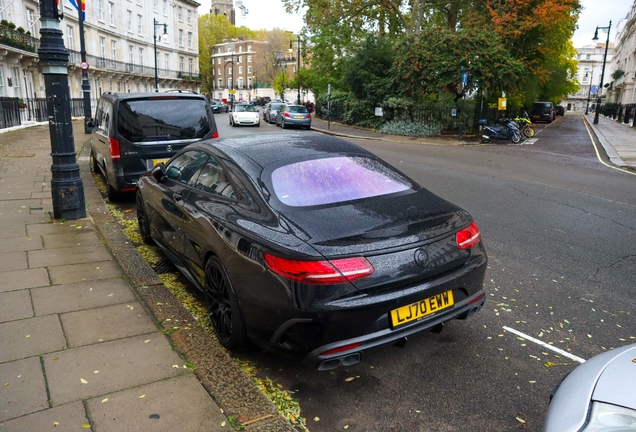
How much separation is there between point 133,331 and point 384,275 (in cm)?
208

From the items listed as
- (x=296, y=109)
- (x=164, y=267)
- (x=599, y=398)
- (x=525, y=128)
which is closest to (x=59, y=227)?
(x=164, y=267)

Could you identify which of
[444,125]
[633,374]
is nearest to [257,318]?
[633,374]

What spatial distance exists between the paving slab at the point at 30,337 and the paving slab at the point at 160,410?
895 millimetres

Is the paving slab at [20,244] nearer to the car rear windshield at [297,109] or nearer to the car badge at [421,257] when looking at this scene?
the car badge at [421,257]

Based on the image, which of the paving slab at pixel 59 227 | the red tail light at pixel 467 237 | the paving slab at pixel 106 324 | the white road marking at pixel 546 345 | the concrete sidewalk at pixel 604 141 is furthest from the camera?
the concrete sidewalk at pixel 604 141

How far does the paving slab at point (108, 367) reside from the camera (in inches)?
120

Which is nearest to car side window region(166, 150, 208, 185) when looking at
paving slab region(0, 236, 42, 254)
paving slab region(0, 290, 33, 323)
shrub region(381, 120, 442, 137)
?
paving slab region(0, 290, 33, 323)

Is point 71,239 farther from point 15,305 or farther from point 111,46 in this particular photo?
point 111,46

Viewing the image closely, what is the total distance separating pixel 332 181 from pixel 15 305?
9.68 ft

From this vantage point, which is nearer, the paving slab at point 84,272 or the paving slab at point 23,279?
the paving slab at point 23,279

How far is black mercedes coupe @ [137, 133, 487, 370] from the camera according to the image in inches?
116

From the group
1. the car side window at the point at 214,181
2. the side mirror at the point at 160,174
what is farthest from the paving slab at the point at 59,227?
the car side window at the point at 214,181

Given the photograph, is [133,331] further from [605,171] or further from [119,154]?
[605,171]

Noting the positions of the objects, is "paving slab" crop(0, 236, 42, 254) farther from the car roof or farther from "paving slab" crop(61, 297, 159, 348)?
the car roof
